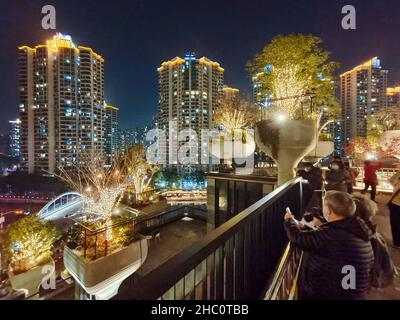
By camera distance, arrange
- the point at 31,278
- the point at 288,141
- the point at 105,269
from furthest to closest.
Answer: the point at 31,278 → the point at 288,141 → the point at 105,269

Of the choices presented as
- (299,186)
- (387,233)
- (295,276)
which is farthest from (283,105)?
(295,276)

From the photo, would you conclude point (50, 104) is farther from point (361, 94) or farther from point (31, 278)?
point (361, 94)

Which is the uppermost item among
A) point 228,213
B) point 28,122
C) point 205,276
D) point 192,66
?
point 192,66

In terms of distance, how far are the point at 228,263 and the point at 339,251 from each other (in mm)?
889

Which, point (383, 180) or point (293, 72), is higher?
point (293, 72)

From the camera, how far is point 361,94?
40.5 meters

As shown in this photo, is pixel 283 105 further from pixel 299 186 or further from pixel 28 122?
pixel 28 122

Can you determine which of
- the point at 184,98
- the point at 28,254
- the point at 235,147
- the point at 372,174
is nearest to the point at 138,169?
the point at 235,147

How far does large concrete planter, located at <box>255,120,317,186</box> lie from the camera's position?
5773 millimetres

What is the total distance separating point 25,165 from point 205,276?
6593cm

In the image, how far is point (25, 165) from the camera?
51469mm

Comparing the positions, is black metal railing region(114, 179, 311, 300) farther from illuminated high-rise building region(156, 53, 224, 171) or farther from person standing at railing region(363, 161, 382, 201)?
illuminated high-rise building region(156, 53, 224, 171)

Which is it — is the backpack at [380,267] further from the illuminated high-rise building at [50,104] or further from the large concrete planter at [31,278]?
the illuminated high-rise building at [50,104]
